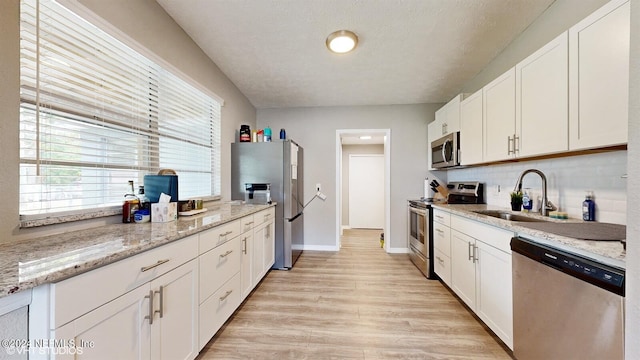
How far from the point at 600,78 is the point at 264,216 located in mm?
2725

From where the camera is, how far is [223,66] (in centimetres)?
279

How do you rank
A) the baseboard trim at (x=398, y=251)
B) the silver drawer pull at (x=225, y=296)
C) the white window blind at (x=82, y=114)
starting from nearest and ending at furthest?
the white window blind at (x=82, y=114) → the silver drawer pull at (x=225, y=296) → the baseboard trim at (x=398, y=251)

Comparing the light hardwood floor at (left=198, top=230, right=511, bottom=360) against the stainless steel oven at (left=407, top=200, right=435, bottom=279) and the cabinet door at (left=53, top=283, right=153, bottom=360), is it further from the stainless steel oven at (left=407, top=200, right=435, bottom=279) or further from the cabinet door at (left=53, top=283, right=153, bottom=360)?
the cabinet door at (left=53, top=283, right=153, bottom=360)

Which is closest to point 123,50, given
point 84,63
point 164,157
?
point 84,63

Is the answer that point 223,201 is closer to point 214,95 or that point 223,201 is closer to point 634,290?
point 214,95

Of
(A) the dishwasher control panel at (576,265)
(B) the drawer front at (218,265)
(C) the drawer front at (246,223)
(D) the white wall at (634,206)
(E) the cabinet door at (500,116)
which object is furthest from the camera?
(C) the drawer front at (246,223)

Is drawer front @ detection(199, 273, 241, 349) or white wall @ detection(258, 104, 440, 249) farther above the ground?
white wall @ detection(258, 104, 440, 249)

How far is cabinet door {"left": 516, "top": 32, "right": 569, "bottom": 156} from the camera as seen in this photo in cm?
147

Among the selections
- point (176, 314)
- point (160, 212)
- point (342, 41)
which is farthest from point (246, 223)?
point (342, 41)

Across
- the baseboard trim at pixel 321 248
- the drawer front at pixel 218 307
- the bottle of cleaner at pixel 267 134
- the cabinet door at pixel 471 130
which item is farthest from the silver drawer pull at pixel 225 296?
the cabinet door at pixel 471 130

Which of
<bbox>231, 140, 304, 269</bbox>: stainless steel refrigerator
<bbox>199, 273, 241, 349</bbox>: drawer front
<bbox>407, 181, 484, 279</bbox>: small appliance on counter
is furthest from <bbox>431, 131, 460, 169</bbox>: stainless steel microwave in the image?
<bbox>199, 273, 241, 349</bbox>: drawer front

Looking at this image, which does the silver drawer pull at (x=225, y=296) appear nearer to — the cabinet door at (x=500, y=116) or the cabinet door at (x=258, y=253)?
the cabinet door at (x=258, y=253)

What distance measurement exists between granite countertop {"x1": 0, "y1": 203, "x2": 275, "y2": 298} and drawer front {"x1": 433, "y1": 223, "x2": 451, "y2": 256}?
2.28 m

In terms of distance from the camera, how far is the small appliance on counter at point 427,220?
287 centimetres
